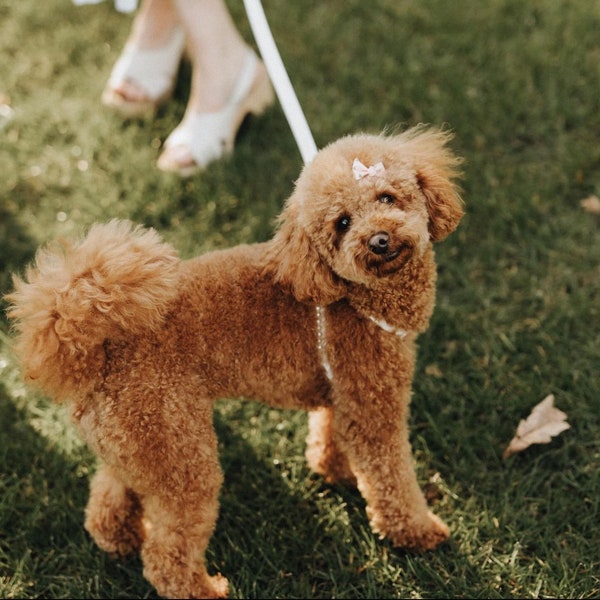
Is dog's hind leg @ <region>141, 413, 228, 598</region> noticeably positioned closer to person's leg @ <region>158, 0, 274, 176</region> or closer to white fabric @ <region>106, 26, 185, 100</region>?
person's leg @ <region>158, 0, 274, 176</region>

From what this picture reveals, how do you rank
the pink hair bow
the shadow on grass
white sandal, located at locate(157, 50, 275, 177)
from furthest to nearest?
white sandal, located at locate(157, 50, 275, 177), the shadow on grass, the pink hair bow

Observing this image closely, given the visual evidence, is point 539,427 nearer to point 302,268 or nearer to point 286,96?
point 302,268

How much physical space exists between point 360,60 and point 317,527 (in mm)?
3061

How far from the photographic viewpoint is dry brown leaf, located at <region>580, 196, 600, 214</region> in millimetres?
3475

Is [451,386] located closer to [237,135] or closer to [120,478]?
[120,478]

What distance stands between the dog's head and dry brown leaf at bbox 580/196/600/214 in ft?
5.19

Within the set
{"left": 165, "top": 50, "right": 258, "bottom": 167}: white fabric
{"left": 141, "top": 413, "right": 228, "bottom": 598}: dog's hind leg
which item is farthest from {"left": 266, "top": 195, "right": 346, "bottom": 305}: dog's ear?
{"left": 165, "top": 50, "right": 258, "bottom": 167}: white fabric

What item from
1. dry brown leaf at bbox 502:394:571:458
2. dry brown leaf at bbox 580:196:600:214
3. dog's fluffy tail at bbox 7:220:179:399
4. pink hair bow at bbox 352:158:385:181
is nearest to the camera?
dog's fluffy tail at bbox 7:220:179:399

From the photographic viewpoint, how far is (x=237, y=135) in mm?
4160

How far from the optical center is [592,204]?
11.4 ft

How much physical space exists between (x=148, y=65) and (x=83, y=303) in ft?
9.05

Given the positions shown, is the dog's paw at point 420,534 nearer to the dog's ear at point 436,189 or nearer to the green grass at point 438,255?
the green grass at point 438,255

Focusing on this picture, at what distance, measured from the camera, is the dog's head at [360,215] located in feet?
6.67

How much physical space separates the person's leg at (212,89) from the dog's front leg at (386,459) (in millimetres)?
2063
